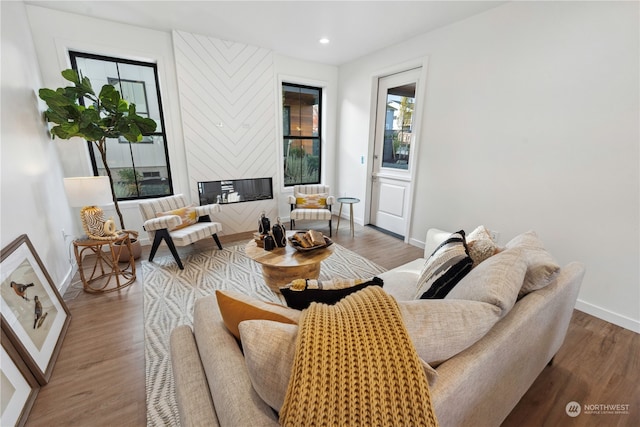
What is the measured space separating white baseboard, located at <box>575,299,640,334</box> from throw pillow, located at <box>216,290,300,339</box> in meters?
2.65

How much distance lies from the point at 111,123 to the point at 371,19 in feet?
9.39

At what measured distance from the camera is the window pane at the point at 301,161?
4512 mm

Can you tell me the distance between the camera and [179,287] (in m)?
2.46

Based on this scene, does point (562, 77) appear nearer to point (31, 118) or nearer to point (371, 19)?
point (371, 19)

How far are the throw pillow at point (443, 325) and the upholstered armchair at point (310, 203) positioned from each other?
9.59ft

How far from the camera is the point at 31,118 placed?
2.31 meters

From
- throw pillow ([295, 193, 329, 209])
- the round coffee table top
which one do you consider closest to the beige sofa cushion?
the round coffee table top

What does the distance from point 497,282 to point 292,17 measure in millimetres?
3024

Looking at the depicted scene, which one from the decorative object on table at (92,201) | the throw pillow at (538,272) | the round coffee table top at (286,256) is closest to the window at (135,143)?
the decorative object on table at (92,201)

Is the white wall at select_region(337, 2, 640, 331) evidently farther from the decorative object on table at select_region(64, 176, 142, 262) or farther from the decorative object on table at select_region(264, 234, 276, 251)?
the decorative object on table at select_region(64, 176, 142, 262)

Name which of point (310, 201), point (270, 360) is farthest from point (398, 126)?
point (270, 360)

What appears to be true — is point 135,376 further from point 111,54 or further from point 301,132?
point 301,132

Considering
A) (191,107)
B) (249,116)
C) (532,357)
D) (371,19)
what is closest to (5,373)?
(532,357)

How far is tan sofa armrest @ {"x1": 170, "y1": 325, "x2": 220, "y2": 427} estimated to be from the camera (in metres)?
0.73
